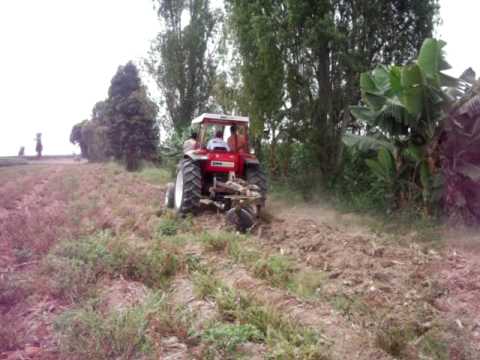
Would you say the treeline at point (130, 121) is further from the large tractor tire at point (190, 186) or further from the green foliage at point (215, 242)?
the green foliage at point (215, 242)

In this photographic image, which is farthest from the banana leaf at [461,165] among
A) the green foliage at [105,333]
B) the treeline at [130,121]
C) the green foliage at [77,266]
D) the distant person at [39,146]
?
the distant person at [39,146]

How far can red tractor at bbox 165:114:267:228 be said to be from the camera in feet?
27.1

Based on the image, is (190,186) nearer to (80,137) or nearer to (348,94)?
(348,94)

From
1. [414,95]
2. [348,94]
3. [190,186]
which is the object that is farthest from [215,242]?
[348,94]

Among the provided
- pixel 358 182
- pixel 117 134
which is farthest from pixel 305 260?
pixel 117 134

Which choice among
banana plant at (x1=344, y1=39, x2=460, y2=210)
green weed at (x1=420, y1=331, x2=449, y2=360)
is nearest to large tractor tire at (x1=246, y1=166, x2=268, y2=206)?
banana plant at (x1=344, y1=39, x2=460, y2=210)

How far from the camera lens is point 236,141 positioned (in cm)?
904

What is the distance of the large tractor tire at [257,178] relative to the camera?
8.62 meters

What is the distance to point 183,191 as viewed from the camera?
8.37m

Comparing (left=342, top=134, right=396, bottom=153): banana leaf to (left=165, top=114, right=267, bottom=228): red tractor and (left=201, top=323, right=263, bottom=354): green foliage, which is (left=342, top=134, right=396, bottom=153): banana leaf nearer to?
(left=165, top=114, right=267, bottom=228): red tractor

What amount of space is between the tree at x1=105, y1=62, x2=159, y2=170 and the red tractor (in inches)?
662

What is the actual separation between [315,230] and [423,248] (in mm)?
1719

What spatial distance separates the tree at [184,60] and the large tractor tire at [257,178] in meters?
13.7

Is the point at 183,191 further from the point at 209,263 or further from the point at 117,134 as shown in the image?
the point at 117,134
